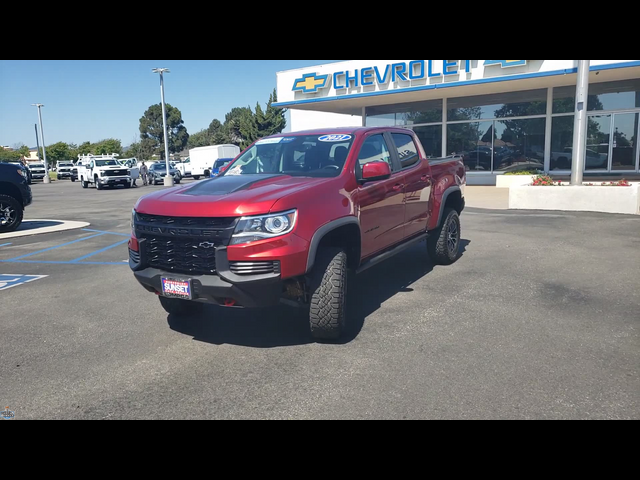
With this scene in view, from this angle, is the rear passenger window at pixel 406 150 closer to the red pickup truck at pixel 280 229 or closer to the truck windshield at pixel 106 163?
the red pickup truck at pixel 280 229

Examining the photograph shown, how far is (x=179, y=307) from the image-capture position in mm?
5207

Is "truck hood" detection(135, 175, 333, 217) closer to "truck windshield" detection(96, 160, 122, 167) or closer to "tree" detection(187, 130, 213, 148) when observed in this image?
"truck windshield" detection(96, 160, 122, 167)

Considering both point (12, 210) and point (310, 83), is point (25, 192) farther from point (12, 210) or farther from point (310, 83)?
point (310, 83)

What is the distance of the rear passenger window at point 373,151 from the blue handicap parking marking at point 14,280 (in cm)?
515

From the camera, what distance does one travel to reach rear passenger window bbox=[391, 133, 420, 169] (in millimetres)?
6242

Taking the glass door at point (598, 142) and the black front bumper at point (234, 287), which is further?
the glass door at point (598, 142)

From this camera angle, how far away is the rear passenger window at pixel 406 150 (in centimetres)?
624

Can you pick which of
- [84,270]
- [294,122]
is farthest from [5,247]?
[294,122]

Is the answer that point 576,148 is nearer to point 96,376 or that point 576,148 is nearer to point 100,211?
point 96,376

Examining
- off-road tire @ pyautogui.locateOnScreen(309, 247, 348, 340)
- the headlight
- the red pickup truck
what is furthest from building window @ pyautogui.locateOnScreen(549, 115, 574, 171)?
the headlight

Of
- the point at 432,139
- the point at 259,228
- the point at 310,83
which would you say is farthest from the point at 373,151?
the point at 432,139

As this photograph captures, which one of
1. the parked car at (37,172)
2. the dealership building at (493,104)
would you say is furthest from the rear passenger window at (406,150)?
the parked car at (37,172)

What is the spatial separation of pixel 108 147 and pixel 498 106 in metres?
81.0
